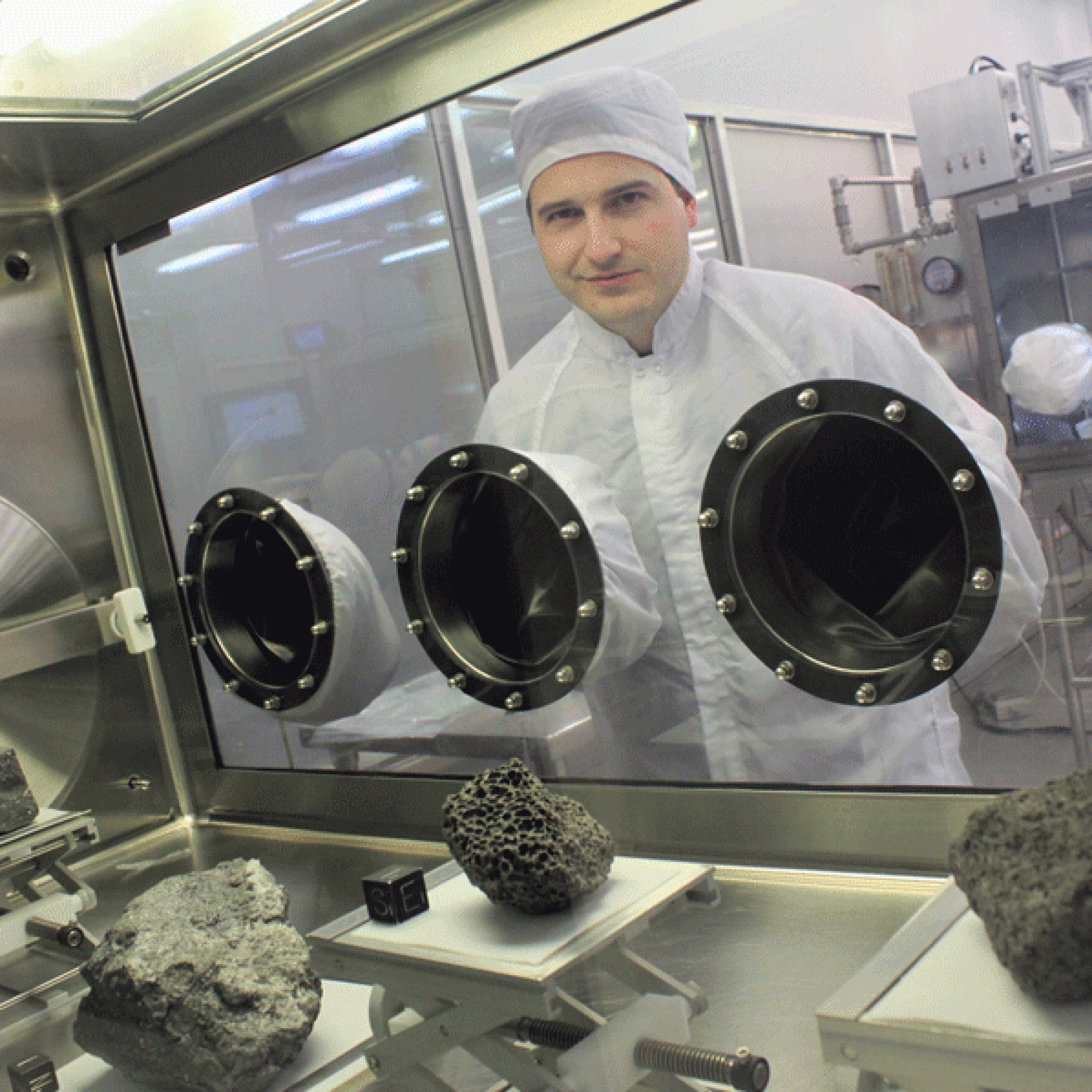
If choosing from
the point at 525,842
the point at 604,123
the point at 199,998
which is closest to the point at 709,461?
the point at 604,123

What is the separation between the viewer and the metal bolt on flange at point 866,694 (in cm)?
146

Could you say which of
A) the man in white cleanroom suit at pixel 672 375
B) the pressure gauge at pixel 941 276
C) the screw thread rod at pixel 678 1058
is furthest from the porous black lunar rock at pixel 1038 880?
the pressure gauge at pixel 941 276

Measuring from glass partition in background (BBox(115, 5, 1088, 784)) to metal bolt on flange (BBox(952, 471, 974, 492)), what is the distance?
223mm

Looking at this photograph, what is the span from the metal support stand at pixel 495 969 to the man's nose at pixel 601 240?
807 mm

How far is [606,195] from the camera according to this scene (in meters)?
1.59

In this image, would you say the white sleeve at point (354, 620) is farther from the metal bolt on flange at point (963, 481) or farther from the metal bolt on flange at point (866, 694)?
the metal bolt on flange at point (963, 481)

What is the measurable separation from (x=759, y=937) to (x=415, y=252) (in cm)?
112

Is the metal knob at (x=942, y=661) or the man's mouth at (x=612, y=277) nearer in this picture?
the metal knob at (x=942, y=661)

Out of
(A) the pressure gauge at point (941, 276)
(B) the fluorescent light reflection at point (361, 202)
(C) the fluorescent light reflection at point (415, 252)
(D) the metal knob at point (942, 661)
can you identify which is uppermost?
(B) the fluorescent light reflection at point (361, 202)

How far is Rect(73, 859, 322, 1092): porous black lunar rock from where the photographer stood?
1244mm

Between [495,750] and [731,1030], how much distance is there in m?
0.73

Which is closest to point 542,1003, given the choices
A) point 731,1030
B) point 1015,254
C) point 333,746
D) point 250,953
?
point 731,1030

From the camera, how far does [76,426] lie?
2408mm

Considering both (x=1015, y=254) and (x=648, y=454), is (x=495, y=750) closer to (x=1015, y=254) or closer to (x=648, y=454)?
(x=648, y=454)
